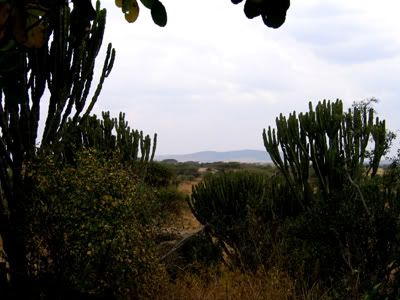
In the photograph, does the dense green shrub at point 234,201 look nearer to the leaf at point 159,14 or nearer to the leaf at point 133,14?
the leaf at point 133,14

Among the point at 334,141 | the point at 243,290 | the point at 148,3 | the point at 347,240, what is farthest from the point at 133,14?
the point at 334,141

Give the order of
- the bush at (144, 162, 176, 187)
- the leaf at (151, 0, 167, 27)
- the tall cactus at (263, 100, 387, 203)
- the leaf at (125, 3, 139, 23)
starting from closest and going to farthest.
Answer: the leaf at (151, 0, 167, 27), the leaf at (125, 3, 139, 23), the tall cactus at (263, 100, 387, 203), the bush at (144, 162, 176, 187)

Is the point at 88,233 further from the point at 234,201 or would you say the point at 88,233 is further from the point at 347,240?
the point at 234,201

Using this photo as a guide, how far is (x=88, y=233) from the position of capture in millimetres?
5680

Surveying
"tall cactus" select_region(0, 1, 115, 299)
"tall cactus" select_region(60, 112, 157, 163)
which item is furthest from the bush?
"tall cactus" select_region(0, 1, 115, 299)

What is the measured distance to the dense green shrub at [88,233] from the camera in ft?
18.7

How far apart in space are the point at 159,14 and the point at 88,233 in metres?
4.50

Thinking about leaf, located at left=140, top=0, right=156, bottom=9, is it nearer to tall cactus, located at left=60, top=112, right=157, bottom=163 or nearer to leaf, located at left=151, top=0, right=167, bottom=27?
leaf, located at left=151, top=0, right=167, bottom=27

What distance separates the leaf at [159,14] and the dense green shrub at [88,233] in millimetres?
4391

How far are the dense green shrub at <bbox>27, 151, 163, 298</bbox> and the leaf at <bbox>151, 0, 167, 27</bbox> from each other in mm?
4391

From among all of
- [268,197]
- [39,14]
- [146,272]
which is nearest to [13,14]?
[39,14]

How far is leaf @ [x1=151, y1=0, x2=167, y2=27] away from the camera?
4.82ft

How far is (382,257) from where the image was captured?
6703mm

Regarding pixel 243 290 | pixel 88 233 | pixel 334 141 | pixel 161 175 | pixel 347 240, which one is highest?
pixel 334 141
